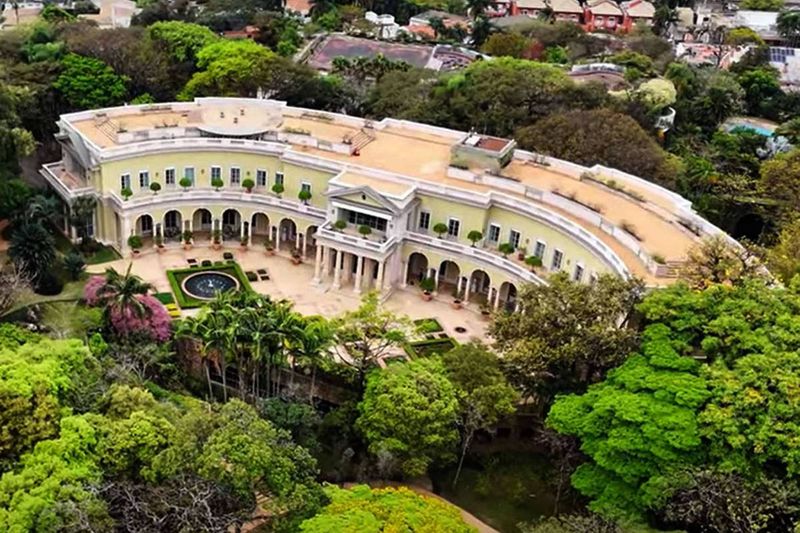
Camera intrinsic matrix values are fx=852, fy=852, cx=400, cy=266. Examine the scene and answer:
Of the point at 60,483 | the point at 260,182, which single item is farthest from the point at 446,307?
the point at 60,483

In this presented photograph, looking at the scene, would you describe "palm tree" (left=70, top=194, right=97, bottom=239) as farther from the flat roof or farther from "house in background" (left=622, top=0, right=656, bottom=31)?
"house in background" (left=622, top=0, right=656, bottom=31)

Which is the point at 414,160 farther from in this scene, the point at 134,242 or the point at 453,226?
the point at 134,242

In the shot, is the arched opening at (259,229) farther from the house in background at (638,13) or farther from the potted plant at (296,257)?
the house in background at (638,13)

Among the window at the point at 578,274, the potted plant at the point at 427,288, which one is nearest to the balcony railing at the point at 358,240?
the potted plant at the point at 427,288

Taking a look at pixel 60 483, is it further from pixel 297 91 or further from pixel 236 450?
pixel 297 91

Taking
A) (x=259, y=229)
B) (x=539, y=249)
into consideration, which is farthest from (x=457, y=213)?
(x=259, y=229)

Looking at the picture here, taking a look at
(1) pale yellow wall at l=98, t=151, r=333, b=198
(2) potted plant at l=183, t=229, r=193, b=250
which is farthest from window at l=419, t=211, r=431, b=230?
(2) potted plant at l=183, t=229, r=193, b=250
